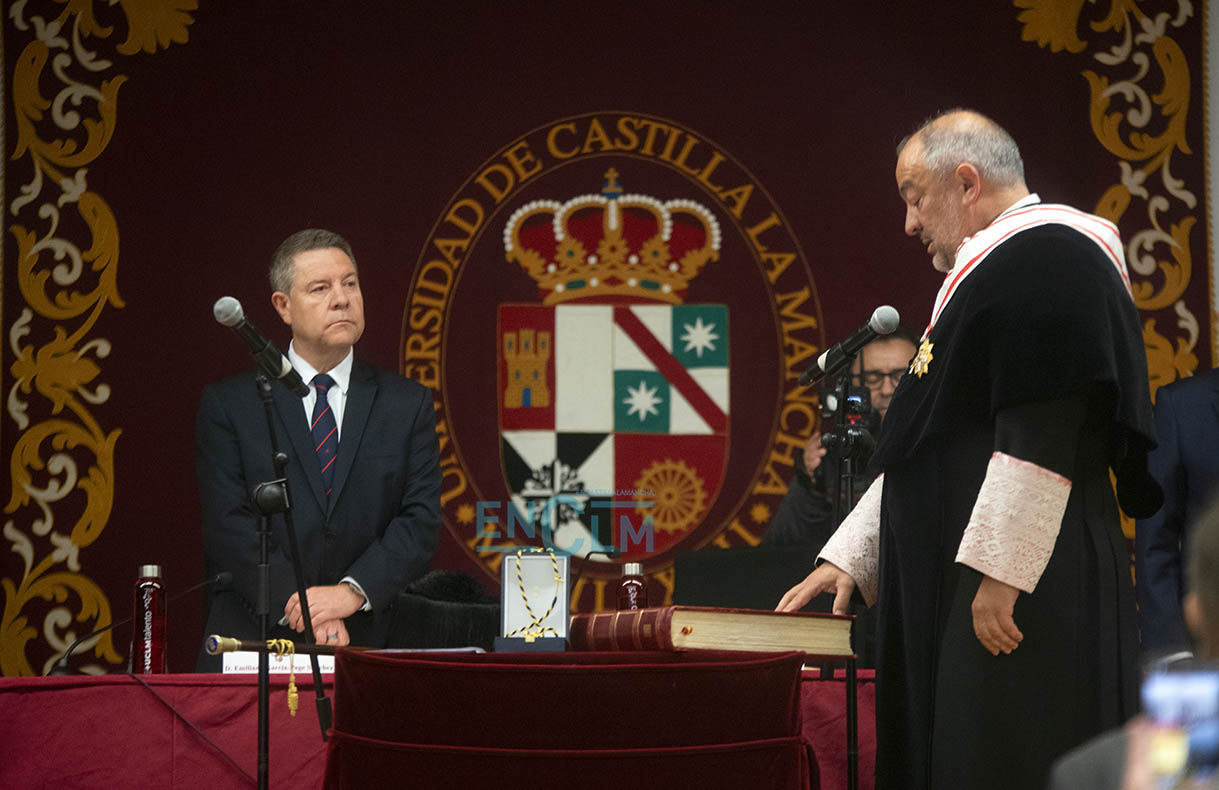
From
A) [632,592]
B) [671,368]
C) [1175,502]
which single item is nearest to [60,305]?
[671,368]

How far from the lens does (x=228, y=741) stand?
9.09 ft

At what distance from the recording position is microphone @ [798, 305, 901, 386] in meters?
2.70

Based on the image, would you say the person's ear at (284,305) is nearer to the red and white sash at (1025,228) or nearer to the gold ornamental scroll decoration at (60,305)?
the gold ornamental scroll decoration at (60,305)

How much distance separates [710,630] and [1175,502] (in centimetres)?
249

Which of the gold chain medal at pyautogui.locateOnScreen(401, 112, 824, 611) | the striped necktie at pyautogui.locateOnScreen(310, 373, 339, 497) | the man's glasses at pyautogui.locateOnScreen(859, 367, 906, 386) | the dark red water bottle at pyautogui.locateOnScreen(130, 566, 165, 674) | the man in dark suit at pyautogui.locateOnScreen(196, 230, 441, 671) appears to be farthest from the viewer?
the gold chain medal at pyautogui.locateOnScreen(401, 112, 824, 611)

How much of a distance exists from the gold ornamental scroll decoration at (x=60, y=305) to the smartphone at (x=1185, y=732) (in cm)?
493

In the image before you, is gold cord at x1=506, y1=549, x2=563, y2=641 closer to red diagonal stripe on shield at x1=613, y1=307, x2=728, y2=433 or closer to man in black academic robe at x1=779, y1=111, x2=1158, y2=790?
man in black academic robe at x1=779, y1=111, x2=1158, y2=790

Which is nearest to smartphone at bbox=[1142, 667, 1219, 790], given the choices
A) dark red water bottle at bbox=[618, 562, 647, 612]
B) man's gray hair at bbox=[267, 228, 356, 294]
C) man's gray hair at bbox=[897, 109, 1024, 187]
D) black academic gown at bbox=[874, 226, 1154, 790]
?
black academic gown at bbox=[874, 226, 1154, 790]

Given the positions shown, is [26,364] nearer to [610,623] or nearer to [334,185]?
[334,185]

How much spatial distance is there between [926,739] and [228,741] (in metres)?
1.32

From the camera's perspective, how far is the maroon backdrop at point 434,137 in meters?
5.41

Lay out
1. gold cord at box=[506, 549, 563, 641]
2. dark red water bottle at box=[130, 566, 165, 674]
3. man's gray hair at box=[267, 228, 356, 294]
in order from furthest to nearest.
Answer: man's gray hair at box=[267, 228, 356, 294] < dark red water bottle at box=[130, 566, 165, 674] < gold cord at box=[506, 549, 563, 641]

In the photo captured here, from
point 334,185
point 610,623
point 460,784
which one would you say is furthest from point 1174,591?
point 334,185

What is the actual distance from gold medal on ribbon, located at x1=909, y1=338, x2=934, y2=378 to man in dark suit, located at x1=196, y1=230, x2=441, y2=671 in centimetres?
167
